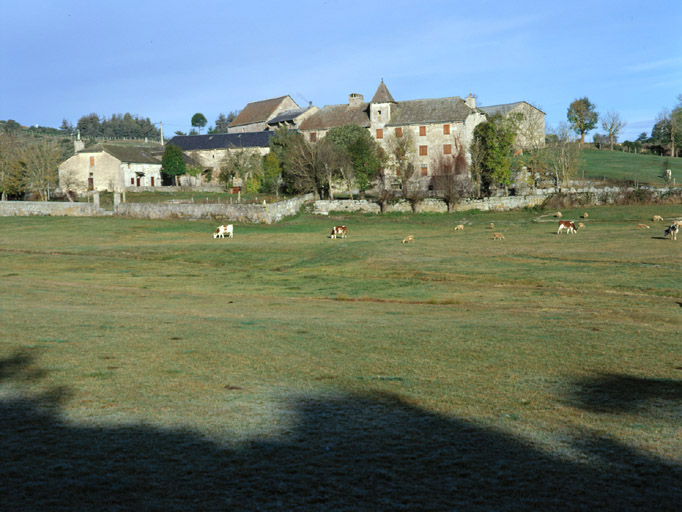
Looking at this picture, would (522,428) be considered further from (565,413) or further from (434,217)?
(434,217)

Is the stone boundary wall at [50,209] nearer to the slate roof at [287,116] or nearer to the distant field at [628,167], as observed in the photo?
the slate roof at [287,116]

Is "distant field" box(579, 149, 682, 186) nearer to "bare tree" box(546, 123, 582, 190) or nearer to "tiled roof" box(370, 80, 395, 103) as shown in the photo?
"bare tree" box(546, 123, 582, 190)

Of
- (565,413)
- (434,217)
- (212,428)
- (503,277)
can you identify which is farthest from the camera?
(434,217)

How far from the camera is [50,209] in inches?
3305

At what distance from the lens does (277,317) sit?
2034 centimetres

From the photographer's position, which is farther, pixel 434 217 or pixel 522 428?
pixel 434 217

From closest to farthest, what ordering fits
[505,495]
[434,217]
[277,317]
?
[505,495]
[277,317]
[434,217]

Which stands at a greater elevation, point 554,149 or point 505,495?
point 554,149

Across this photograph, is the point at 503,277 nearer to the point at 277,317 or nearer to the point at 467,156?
the point at 277,317

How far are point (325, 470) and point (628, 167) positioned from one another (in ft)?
399

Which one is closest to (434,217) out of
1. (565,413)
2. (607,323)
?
(607,323)

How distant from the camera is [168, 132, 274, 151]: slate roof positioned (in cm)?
12129

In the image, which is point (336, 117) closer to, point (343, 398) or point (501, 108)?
point (501, 108)

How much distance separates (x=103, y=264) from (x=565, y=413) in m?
37.1
